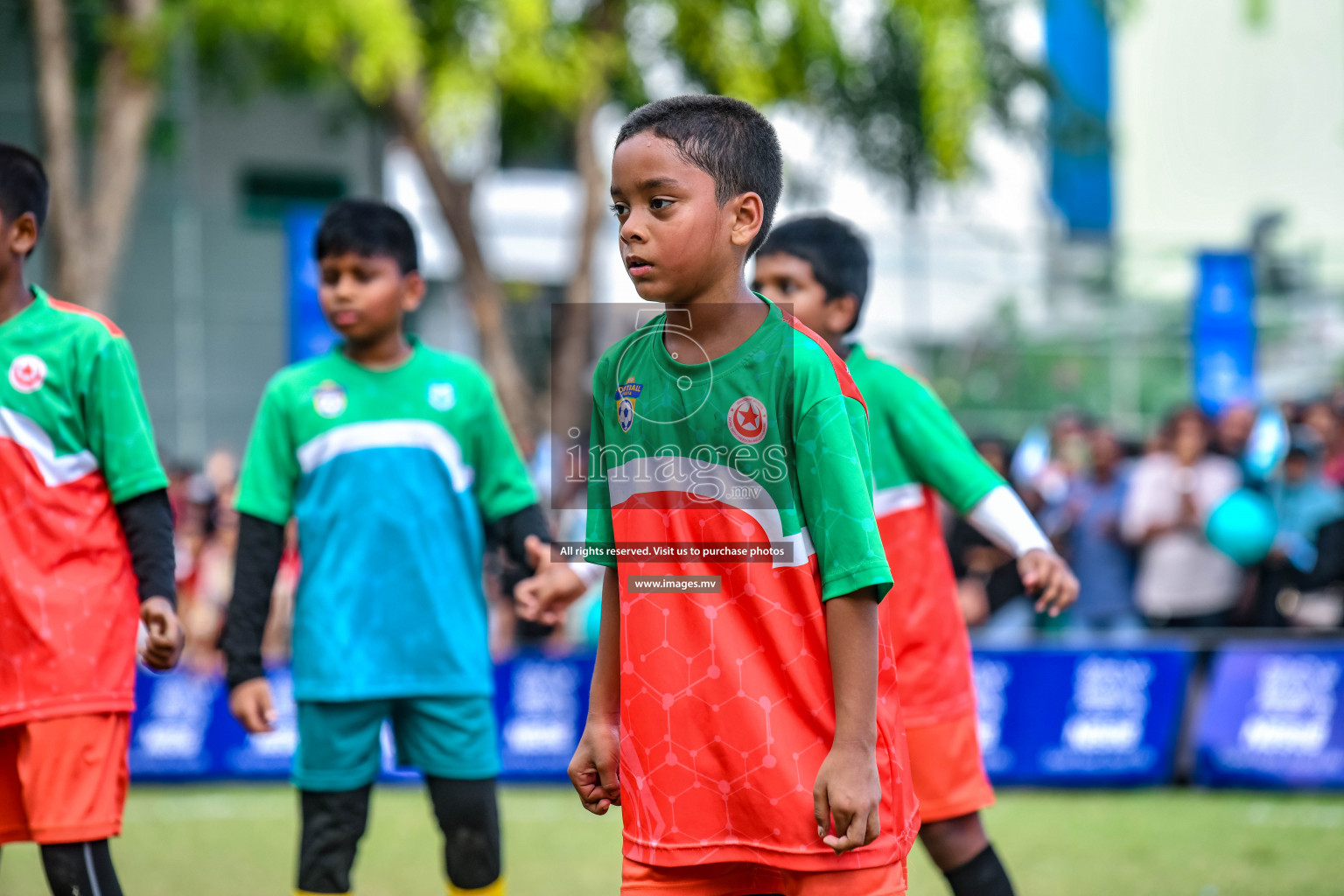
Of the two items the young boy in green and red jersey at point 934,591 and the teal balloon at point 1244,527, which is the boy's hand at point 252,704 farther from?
the teal balloon at point 1244,527

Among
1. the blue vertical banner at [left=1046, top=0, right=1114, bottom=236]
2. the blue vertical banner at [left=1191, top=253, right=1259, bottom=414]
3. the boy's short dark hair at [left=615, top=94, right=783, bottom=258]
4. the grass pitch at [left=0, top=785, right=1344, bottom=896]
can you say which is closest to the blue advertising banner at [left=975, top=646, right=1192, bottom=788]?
the grass pitch at [left=0, top=785, right=1344, bottom=896]

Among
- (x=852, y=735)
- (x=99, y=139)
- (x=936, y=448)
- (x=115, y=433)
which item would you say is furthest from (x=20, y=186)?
(x=99, y=139)

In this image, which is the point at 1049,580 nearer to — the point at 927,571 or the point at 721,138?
the point at 927,571

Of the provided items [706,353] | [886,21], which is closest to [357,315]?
[706,353]

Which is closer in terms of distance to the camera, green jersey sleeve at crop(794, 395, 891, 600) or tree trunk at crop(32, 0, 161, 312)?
green jersey sleeve at crop(794, 395, 891, 600)

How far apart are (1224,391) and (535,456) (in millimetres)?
6882

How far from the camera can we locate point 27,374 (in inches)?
130

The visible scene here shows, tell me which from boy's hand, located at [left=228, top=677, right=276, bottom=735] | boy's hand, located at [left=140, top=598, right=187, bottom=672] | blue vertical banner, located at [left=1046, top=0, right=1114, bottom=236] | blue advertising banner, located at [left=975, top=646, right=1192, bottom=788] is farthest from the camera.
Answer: blue vertical banner, located at [left=1046, top=0, right=1114, bottom=236]

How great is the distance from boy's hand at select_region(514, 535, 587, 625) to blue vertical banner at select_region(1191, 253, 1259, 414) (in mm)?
11845

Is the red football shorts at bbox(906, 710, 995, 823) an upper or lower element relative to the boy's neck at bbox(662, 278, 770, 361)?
lower

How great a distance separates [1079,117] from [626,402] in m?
16.2

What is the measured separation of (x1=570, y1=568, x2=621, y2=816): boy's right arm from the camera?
8.36 ft

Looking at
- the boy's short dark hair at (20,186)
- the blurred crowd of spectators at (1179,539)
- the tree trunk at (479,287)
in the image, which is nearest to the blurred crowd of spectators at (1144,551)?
the blurred crowd of spectators at (1179,539)

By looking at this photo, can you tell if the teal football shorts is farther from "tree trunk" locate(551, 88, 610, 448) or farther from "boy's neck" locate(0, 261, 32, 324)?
"tree trunk" locate(551, 88, 610, 448)
